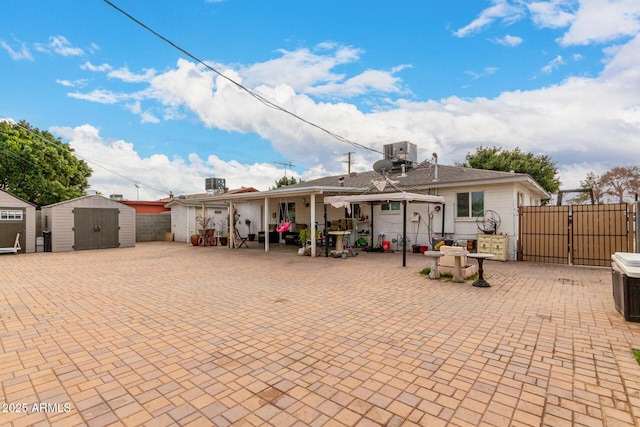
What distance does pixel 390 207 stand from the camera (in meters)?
12.5

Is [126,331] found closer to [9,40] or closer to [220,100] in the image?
[220,100]

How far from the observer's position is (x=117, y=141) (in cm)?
1970

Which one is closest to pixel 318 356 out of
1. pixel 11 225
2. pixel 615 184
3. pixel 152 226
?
pixel 11 225

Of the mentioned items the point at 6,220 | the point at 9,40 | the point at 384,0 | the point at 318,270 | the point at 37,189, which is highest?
the point at 384,0

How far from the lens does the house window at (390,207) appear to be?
40.7ft

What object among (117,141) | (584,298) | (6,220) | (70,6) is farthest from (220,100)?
(117,141)

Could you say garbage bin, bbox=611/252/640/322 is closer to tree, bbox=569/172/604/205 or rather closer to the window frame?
the window frame

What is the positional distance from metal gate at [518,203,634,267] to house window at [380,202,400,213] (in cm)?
427

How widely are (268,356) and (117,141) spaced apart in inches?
866

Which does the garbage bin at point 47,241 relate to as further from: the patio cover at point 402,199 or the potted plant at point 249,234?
the patio cover at point 402,199

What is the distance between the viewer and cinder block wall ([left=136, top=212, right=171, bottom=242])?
739 inches

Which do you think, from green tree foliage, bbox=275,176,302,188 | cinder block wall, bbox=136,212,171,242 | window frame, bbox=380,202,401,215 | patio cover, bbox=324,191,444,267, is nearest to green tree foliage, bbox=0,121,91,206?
cinder block wall, bbox=136,212,171,242

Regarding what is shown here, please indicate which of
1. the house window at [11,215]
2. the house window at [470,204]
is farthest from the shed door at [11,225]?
the house window at [470,204]

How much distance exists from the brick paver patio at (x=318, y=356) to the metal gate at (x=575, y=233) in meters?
3.23
